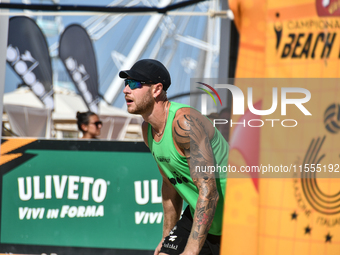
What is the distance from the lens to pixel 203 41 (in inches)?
217

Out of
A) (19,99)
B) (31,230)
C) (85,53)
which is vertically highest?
(85,53)

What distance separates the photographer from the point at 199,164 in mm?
2309

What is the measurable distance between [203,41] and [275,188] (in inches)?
160

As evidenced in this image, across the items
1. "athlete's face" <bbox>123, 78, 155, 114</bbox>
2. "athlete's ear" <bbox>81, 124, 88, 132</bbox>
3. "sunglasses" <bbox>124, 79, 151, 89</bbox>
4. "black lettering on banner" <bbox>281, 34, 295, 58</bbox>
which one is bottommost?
"athlete's ear" <bbox>81, 124, 88, 132</bbox>

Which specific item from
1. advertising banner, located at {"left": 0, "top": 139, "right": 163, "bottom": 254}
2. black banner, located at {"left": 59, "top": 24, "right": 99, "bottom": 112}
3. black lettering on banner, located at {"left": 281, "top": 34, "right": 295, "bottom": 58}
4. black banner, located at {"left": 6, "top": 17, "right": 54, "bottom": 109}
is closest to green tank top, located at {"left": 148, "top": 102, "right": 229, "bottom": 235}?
black lettering on banner, located at {"left": 281, "top": 34, "right": 295, "bottom": 58}

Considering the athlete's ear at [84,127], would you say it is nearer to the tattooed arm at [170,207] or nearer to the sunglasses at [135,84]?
the tattooed arm at [170,207]

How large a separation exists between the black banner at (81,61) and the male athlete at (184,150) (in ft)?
10.0

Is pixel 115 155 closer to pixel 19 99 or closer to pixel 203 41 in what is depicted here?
pixel 19 99

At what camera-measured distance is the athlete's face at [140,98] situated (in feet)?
8.45

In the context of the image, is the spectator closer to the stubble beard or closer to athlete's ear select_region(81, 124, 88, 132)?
athlete's ear select_region(81, 124, 88, 132)

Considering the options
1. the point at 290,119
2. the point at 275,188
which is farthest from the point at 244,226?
the point at 290,119

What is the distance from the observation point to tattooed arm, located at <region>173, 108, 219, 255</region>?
89.3 inches

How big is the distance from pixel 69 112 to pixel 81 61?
34.4 inches

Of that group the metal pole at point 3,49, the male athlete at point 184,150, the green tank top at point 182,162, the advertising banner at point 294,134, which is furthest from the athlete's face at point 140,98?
the metal pole at point 3,49
